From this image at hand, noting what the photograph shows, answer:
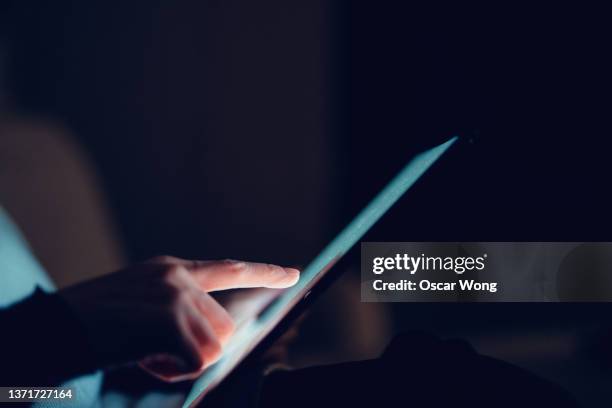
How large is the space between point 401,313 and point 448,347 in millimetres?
423

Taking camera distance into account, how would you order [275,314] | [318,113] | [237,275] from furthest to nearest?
[318,113] → [237,275] → [275,314]

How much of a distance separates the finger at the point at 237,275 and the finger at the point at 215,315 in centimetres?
5

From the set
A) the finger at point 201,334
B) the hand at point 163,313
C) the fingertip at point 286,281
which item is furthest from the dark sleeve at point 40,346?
the fingertip at point 286,281

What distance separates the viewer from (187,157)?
3.49 feet

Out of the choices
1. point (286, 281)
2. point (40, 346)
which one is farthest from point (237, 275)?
point (40, 346)

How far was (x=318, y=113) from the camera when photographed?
1.08 metres

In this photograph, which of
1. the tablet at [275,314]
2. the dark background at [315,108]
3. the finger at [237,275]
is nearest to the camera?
the tablet at [275,314]

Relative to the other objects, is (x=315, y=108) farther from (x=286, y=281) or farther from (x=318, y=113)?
(x=286, y=281)

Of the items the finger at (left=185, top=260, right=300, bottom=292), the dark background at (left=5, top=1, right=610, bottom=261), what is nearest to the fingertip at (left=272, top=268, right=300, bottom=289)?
the finger at (left=185, top=260, right=300, bottom=292)

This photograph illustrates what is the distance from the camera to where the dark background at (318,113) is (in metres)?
0.95

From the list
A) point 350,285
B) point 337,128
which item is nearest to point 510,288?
point 350,285

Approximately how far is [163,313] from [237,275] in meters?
0.14

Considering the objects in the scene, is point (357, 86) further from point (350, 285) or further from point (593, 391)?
point (593, 391)

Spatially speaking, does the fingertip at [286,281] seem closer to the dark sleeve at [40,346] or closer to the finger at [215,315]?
the finger at [215,315]
